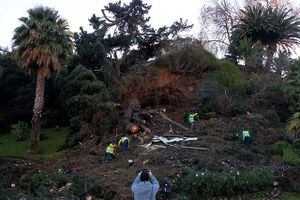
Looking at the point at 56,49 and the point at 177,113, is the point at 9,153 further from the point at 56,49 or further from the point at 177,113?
the point at 177,113

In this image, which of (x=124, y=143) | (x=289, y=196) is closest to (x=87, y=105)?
(x=124, y=143)

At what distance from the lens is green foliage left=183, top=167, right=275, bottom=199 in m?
15.1

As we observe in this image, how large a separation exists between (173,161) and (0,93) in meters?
21.8

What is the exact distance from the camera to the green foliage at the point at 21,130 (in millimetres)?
28828

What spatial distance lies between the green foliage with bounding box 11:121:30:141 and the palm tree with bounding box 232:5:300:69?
59.6 feet

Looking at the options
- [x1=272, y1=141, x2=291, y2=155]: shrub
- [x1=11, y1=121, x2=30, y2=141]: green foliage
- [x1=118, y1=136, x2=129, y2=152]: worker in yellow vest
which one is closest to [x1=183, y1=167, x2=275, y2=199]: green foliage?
[x1=272, y1=141, x2=291, y2=155]: shrub

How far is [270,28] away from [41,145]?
1950 cm

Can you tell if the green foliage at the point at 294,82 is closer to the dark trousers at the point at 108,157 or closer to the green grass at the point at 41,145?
the dark trousers at the point at 108,157

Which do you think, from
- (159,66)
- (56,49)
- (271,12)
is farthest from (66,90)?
(271,12)

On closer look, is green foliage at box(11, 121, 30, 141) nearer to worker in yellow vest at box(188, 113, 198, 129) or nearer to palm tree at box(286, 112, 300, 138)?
worker in yellow vest at box(188, 113, 198, 129)

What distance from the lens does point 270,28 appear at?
1277 inches

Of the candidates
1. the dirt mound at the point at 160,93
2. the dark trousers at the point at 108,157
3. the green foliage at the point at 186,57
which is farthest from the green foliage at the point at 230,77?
the dark trousers at the point at 108,157

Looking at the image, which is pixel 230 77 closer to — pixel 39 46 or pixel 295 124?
pixel 295 124

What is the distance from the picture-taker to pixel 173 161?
17.9 meters
